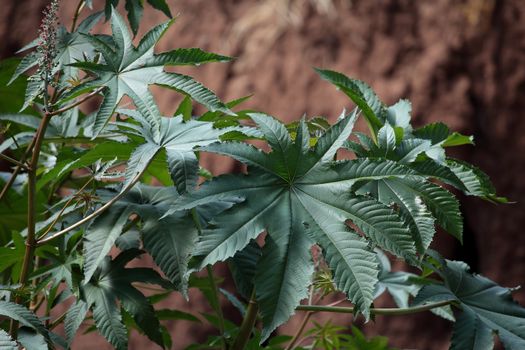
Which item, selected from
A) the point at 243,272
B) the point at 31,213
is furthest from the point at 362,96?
the point at 31,213

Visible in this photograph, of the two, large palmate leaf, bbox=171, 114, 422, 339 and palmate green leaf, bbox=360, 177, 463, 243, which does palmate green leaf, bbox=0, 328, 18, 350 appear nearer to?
large palmate leaf, bbox=171, 114, 422, 339

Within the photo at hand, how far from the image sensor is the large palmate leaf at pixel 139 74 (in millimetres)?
758

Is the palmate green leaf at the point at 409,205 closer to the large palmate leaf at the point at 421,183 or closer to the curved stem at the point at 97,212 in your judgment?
the large palmate leaf at the point at 421,183

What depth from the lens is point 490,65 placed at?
2.79m

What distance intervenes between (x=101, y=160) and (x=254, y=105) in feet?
6.57

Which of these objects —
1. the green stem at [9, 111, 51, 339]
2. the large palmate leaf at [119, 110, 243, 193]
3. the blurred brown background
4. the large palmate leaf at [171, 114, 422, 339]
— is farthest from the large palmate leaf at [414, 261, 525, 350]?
the blurred brown background

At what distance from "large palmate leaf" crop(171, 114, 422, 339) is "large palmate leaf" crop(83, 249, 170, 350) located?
0.17 m

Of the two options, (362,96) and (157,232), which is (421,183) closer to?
(362,96)

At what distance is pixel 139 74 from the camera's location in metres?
0.79

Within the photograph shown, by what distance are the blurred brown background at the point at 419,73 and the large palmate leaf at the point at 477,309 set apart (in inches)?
71.5

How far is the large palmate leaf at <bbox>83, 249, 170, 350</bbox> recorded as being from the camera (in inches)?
31.0

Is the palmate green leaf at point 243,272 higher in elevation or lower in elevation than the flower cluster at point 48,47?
lower

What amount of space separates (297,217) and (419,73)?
214 centimetres

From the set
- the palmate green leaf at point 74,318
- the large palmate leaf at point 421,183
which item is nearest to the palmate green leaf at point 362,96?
the large palmate leaf at point 421,183
